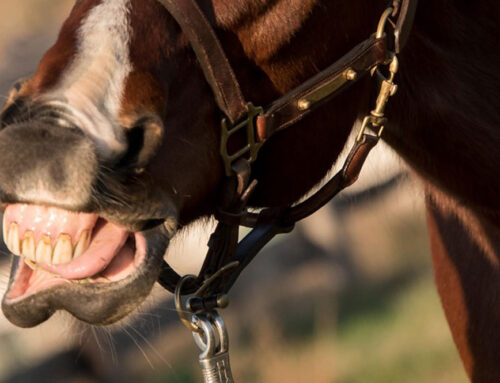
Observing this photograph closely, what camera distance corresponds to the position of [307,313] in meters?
4.83

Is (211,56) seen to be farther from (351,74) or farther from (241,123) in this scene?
(351,74)

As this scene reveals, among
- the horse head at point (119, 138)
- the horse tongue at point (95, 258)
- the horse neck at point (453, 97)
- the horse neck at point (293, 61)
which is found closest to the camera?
the horse head at point (119, 138)

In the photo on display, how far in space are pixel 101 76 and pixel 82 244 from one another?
298 millimetres

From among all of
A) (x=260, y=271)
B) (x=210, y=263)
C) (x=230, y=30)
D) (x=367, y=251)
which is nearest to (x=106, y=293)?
(x=210, y=263)

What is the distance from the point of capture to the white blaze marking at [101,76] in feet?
5.25

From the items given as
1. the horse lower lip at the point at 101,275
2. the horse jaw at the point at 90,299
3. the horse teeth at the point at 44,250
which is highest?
the horse teeth at the point at 44,250

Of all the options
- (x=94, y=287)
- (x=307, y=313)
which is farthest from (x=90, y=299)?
(x=307, y=313)

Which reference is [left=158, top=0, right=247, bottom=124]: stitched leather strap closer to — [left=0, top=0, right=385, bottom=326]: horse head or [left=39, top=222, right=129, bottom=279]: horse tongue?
[left=0, top=0, right=385, bottom=326]: horse head

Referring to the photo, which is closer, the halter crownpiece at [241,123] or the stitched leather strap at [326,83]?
the halter crownpiece at [241,123]

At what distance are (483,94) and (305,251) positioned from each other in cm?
288

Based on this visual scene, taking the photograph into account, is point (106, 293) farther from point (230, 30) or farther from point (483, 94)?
point (483, 94)

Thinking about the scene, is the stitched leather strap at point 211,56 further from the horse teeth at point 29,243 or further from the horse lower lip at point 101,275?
the horse teeth at point 29,243

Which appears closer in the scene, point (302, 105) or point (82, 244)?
point (82, 244)

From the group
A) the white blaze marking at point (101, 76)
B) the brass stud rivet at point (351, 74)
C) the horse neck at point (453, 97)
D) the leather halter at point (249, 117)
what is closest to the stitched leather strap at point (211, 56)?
the leather halter at point (249, 117)
